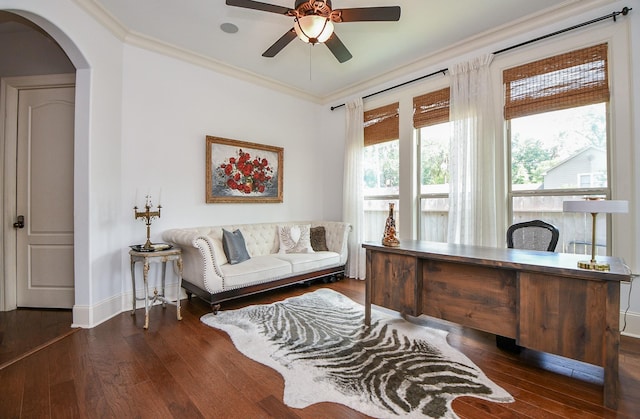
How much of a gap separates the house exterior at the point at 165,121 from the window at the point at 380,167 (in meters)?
0.20

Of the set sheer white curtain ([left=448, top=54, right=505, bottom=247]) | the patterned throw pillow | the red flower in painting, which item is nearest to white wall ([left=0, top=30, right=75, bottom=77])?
the red flower in painting

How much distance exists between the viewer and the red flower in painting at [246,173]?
163 inches

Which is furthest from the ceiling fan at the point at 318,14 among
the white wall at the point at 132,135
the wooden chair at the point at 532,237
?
the wooden chair at the point at 532,237

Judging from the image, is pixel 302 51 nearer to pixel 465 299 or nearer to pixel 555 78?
pixel 555 78

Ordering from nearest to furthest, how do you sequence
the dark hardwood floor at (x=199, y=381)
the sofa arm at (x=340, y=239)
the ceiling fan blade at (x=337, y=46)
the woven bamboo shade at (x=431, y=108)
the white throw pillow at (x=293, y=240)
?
the dark hardwood floor at (x=199, y=381) < the ceiling fan blade at (x=337, y=46) < the woven bamboo shade at (x=431, y=108) < the white throw pillow at (x=293, y=240) < the sofa arm at (x=340, y=239)

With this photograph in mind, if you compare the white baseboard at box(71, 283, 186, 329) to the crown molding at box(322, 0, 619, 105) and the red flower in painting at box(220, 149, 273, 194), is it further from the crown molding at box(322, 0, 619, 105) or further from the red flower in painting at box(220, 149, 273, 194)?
the crown molding at box(322, 0, 619, 105)

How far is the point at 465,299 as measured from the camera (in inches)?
89.4

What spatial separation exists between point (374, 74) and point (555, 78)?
2297 mm

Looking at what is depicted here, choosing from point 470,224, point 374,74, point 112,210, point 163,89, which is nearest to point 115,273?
point 112,210

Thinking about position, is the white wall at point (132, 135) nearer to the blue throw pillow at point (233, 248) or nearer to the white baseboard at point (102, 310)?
the white baseboard at point (102, 310)

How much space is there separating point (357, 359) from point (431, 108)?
3320mm

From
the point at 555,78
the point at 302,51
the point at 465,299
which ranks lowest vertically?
the point at 465,299

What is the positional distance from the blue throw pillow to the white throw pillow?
→ 0.74 metres

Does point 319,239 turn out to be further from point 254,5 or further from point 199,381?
point 254,5
